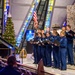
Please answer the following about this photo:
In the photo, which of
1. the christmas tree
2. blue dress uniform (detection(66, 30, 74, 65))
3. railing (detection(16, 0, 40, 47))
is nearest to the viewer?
blue dress uniform (detection(66, 30, 74, 65))

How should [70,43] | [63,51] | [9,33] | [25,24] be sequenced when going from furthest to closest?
[25,24], [9,33], [70,43], [63,51]

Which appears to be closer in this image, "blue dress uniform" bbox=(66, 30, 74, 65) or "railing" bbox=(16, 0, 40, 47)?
"blue dress uniform" bbox=(66, 30, 74, 65)

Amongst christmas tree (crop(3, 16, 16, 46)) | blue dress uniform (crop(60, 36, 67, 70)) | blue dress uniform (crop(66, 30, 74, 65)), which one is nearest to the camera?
blue dress uniform (crop(60, 36, 67, 70))

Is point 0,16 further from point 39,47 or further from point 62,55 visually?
point 62,55

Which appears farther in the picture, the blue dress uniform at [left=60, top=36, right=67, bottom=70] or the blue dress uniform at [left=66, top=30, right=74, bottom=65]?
the blue dress uniform at [left=66, top=30, right=74, bottom=65]

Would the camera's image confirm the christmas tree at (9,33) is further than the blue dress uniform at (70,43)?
Yes

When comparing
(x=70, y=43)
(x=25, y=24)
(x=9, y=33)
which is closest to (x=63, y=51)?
(x=70, y=43)

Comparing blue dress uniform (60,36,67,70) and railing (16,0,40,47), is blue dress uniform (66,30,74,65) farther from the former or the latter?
railing (16,0,40,47)

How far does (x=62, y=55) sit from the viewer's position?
30.2 feet

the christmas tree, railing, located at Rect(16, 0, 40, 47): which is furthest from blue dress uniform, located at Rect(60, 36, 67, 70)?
railing, located at Rect(16, 0, 40, 47)

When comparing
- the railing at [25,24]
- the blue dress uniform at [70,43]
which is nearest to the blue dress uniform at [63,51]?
the blue dress uniform at [70,43]

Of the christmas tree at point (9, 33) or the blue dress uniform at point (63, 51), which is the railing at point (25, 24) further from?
the blue dress uniform at point (63, 51)

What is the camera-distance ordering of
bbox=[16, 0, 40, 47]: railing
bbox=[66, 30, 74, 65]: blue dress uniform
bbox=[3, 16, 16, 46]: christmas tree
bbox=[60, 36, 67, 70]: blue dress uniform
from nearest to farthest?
bbox=[60, 36, 67, 70]: blue dress uniform → bbox=[66, 30, 74, 65]: blue dress uniform → bbox=[3, 16, 16, 46]: christmas tree → bbox=[16, 0, 40, 47]: railing

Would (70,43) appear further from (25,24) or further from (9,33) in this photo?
(25,24)
